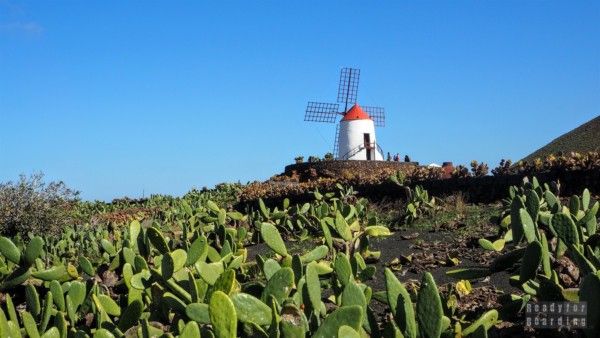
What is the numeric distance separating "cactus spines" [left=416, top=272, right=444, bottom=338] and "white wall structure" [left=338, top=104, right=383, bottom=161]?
37554 millimetres

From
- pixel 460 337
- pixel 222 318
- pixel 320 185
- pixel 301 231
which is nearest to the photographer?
pixel 222 318

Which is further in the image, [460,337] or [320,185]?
[320,185]

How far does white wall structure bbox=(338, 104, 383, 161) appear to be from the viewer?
134 ft

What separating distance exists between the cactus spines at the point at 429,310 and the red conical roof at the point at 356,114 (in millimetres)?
38486

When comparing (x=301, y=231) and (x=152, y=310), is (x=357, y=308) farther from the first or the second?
(x=301, y=231)

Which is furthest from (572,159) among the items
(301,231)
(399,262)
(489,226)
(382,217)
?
(399,262)

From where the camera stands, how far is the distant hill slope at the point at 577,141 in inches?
1377

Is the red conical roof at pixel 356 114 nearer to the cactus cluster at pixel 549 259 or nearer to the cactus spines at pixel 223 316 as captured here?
the cactus cluster at pixel 549 259

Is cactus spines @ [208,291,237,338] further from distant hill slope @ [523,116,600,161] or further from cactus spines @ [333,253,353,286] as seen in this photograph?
distant hill slope @ [523,116,600,161]

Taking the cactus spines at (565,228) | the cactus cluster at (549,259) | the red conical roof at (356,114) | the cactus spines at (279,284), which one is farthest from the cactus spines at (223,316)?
the red conical roof at (356,114)

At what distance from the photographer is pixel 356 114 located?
4150 centimetres

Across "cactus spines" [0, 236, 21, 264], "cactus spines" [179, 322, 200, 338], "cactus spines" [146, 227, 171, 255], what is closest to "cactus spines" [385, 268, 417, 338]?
"cactus spines" [179, 322, 200, 338]

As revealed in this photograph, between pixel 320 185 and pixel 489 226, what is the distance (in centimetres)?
1099

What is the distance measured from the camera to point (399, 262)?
20.1 feet
